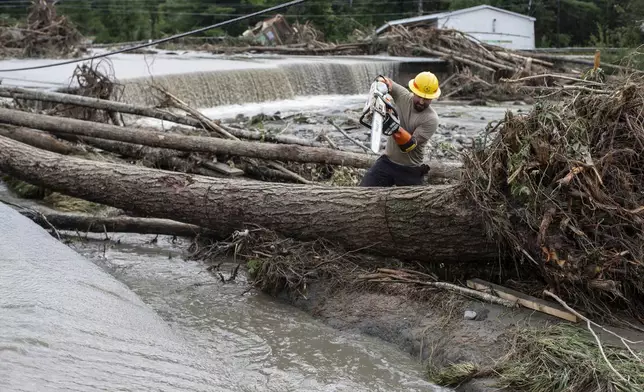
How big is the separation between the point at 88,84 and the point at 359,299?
6.67 metres

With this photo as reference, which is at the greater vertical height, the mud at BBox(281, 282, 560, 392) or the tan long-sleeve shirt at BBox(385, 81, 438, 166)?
the tan long-sleeve shirt at BBox(385, 81, 438, 166)

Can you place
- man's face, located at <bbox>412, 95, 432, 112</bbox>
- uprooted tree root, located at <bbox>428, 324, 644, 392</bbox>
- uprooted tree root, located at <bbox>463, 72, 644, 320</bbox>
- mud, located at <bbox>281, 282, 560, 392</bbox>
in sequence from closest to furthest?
1. uprooted tree root, located at <bbox>428, 324, 644, 392</bbox>
2. uprooted tree root, located at <bbox>463, 72, 644, 320</bbox>
3. mud, located at <bbox>281, 282, 560, 392</bbox>
4. man's face, located at <bbox>412, 95, 432, 112</bbox>

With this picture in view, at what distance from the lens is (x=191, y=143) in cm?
794

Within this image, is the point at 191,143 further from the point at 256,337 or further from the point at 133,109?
the point at 256,337

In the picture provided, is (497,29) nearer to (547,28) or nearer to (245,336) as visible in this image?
(547,28)

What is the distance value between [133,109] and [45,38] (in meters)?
12.4

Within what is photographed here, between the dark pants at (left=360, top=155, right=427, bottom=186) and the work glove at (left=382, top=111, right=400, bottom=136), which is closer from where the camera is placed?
the work glove at (left=382, top=111, right=400, bottom=136)

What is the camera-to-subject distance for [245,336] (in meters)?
5.34

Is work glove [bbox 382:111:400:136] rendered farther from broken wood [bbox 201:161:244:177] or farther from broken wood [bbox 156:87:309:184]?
broken wood [bbox 201:161:244:177]

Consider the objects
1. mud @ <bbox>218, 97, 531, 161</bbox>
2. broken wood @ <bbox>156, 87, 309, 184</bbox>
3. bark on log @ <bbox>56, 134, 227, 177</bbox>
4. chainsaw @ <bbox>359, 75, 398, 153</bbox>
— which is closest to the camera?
chainsaw @ <bbox>359, 75, 398, 153</bbox>

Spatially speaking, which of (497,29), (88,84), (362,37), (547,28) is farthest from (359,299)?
(547,28)

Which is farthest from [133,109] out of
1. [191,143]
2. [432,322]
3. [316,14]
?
[316,14]

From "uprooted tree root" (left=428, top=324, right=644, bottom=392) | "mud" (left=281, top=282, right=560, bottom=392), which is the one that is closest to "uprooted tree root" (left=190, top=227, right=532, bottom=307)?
"mud" (left=281, top=282, right=560, bottom=392)

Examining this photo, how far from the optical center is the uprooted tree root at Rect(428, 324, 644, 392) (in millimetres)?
4055
